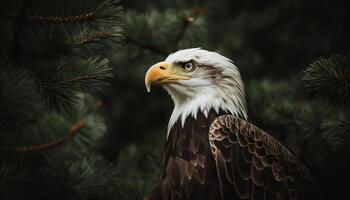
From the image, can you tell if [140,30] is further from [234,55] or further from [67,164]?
[234,55]

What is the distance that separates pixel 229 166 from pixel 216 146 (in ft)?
0.57

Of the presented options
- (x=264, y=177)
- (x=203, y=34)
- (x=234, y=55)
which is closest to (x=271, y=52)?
(x=234, y=55)

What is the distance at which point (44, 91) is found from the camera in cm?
291

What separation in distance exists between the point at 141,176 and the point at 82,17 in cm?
208

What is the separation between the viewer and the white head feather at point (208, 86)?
153 inches

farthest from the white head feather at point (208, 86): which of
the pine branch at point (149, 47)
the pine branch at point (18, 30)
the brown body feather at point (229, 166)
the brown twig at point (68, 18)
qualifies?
the pine branch at point (18, 30)

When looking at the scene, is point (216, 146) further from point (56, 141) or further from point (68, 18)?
point (68, 18)

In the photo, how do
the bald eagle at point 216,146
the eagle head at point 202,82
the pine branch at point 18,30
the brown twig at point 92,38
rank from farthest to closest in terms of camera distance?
the eagle head at point 202,82
the bald eagle at point 216,146
the brown twig at point 92,38
the pine branch at point 18,30

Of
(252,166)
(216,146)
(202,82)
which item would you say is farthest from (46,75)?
(252,166)

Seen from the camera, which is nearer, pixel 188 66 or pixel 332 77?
pixel 332 77

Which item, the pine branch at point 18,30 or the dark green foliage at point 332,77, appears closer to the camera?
the pine branch at point 18,30

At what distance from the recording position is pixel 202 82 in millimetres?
3924

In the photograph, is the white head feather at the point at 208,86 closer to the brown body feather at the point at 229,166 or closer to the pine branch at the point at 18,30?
the brown body feather at the point at 229,166

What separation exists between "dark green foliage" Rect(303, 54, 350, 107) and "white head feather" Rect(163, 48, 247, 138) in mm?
941
